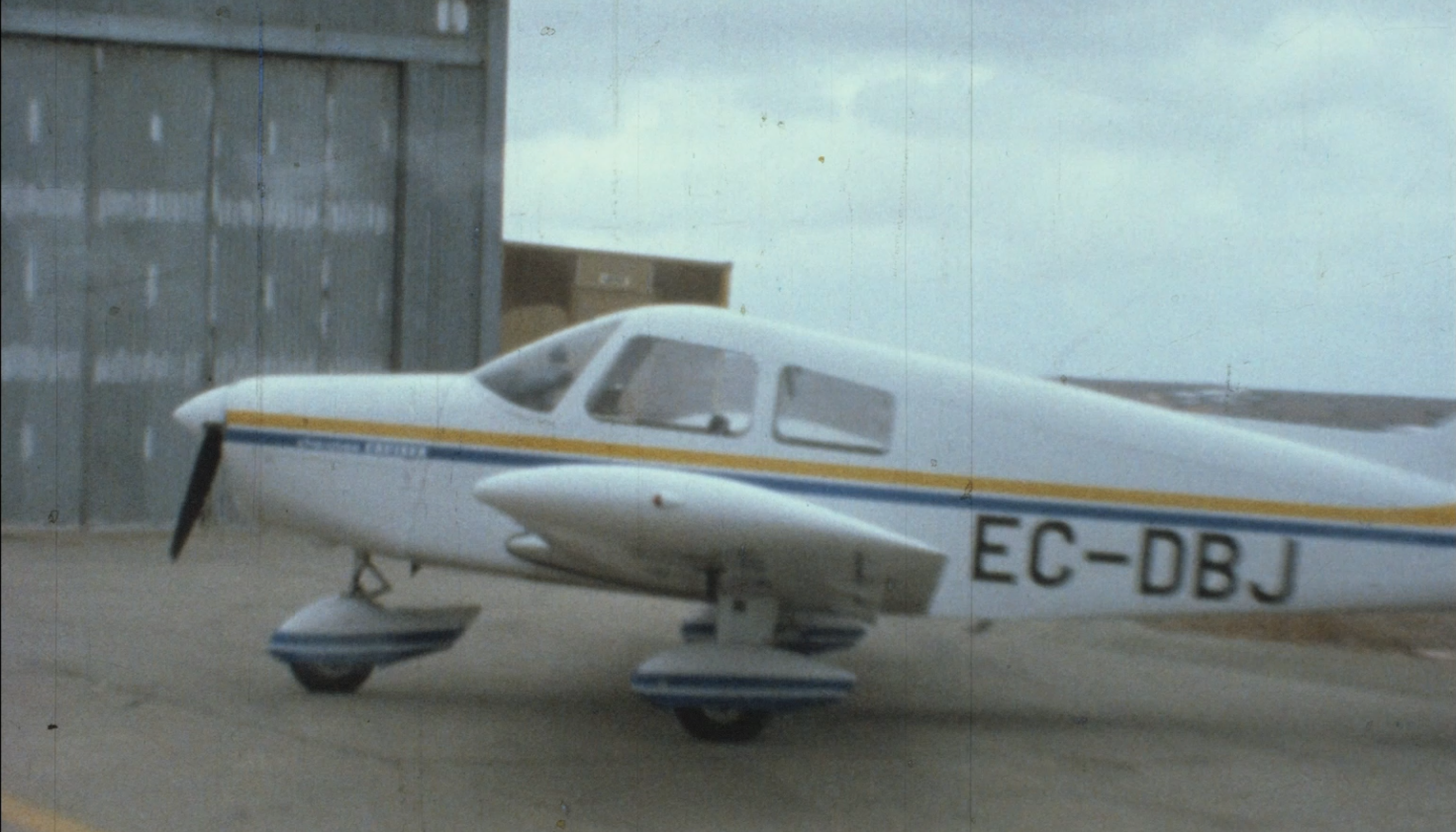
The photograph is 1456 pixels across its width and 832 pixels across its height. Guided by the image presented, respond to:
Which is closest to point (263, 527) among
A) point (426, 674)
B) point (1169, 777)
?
point (426, 674)

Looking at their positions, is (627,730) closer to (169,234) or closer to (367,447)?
(367,447)

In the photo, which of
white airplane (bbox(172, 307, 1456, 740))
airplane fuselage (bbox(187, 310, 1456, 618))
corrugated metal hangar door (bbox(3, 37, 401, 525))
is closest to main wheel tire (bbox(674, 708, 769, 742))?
white airplane (bbox(172, 307, 1456, 740))

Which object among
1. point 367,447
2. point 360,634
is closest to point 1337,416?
point 367,447

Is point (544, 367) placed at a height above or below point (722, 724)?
above

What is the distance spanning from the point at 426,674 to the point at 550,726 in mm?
1010

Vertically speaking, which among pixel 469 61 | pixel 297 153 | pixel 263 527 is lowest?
pixel 263 527

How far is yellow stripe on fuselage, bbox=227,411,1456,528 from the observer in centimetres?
428

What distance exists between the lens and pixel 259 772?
3.77 metres

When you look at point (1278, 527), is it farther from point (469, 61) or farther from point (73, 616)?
point (73, 616)

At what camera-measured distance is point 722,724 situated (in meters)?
4.45

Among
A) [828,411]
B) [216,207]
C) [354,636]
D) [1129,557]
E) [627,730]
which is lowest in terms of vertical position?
[627,730]

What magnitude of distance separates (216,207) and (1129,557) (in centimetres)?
454

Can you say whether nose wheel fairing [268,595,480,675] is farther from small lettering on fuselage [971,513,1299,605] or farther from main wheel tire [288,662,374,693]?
small lettering on fuselage [971,513,1299,605]

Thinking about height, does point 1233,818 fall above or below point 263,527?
below
